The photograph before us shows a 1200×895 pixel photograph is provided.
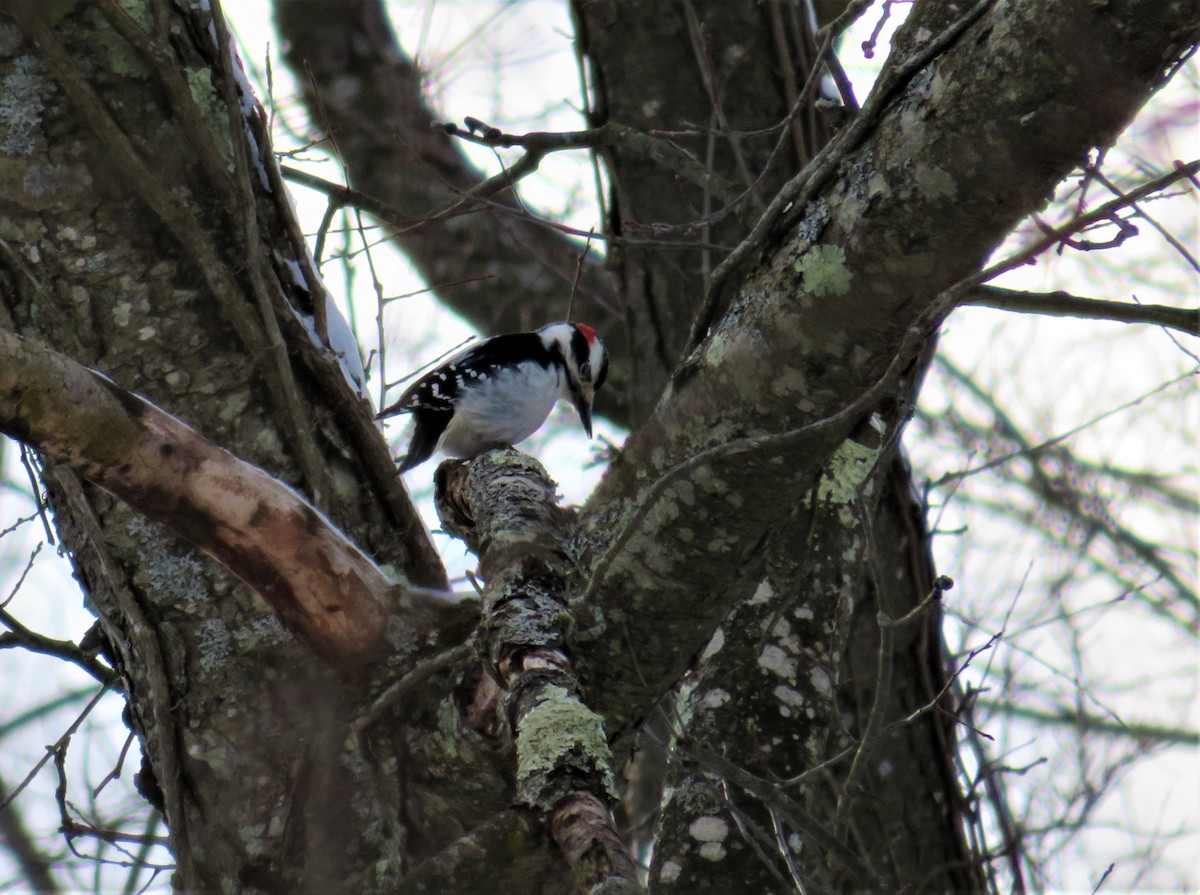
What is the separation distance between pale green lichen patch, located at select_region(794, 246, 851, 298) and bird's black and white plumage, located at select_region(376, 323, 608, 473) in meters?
3.07

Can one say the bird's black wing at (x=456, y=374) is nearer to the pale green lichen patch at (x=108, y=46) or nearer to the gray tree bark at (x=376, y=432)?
the gray tree bark at (x=376, y=432)

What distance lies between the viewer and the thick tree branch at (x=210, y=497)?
6.89ft

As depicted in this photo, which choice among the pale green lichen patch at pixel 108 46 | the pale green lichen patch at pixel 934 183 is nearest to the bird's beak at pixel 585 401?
the pale green lichen patch at pixel 108 46

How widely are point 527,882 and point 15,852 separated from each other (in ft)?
14.8

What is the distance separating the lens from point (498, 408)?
5301mm

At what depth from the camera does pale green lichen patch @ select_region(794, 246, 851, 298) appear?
2176 millimetres

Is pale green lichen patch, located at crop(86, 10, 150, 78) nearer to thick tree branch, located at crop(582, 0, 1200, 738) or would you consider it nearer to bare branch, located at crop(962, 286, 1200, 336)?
thick tree branch, located at crop(582, 0, 1200, 738)

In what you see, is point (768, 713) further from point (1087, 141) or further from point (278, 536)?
point (1087, 141)

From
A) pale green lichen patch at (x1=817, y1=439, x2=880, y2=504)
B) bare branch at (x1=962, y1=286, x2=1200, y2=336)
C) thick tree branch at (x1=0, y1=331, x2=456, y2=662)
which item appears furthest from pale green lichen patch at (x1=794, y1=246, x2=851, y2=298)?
pale green lichen patch at (x1=817, y1=439, x2=880, y2=504)

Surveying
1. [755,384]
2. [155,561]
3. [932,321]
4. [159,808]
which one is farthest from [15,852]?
[932,321]

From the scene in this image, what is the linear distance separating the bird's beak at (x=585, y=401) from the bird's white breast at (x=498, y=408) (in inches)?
10.2

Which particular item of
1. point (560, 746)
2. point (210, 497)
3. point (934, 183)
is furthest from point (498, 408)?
point (560, 746)

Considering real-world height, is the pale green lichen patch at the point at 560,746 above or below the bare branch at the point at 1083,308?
below

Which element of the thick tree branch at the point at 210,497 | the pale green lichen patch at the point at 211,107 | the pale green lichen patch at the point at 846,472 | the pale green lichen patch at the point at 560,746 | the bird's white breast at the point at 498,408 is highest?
the bird's white breast at the point at 498,408
